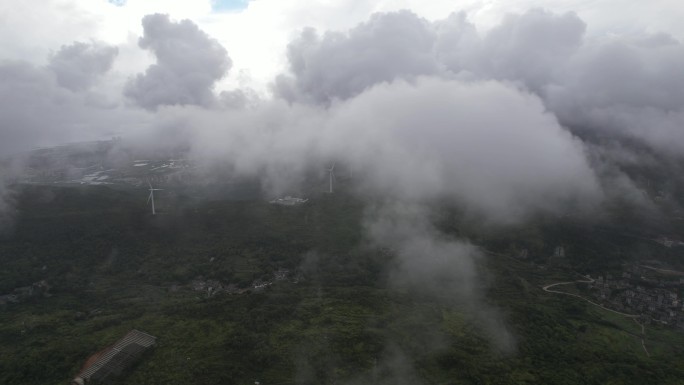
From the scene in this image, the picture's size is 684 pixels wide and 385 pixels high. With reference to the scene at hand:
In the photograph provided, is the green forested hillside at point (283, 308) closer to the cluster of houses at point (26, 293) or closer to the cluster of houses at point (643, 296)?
the cluster of houses at point (26, 293)

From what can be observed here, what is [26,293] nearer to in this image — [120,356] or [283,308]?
[120,356]

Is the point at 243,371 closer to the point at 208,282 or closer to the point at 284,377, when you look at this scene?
the point at 284,377

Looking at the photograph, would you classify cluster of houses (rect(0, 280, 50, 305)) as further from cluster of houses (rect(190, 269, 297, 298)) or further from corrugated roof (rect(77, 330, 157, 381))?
corrugated roof (rect(77, 330, 157, 381))

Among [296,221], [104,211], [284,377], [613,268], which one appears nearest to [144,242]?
[104,211]

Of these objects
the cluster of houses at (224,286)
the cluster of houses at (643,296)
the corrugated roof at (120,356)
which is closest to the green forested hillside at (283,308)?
the cluster of houses at (224,286)

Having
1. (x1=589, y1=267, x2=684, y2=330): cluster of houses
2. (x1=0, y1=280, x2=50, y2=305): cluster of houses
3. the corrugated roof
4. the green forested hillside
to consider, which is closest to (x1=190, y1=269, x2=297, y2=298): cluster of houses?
the green forested hillside

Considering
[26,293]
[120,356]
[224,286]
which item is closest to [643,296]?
[224,286]
